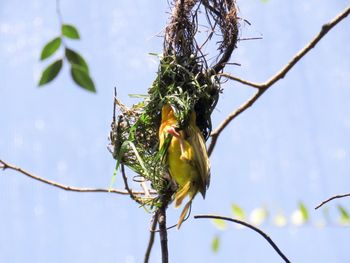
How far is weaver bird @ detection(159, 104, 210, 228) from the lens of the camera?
276 cm

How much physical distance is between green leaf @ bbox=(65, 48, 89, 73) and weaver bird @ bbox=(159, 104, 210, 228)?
→ 1.67 m

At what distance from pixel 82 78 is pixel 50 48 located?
9cm

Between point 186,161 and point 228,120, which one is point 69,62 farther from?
point 228,120

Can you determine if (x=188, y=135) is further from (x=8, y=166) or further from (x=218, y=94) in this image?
(x=8, y=166)

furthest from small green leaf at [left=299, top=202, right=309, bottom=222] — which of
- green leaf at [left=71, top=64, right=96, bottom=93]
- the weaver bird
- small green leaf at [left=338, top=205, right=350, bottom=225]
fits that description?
the weaver bird

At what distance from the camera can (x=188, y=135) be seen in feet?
9.30

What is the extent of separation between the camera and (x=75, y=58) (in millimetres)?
1104

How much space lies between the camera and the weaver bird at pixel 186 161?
9.04 feet

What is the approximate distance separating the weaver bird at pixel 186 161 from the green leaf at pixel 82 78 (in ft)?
5.55

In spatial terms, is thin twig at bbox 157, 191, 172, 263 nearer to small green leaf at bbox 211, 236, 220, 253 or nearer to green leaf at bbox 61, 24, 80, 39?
small green leaf at bbox 211, 236, 220, 253

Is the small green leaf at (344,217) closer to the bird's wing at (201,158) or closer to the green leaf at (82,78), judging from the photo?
the green leaf at (82,78)

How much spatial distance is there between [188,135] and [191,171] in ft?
0.52

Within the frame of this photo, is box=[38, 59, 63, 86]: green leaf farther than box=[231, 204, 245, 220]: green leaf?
No

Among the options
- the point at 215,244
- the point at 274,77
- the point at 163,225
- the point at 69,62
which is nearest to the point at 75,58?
the point at 69,62
